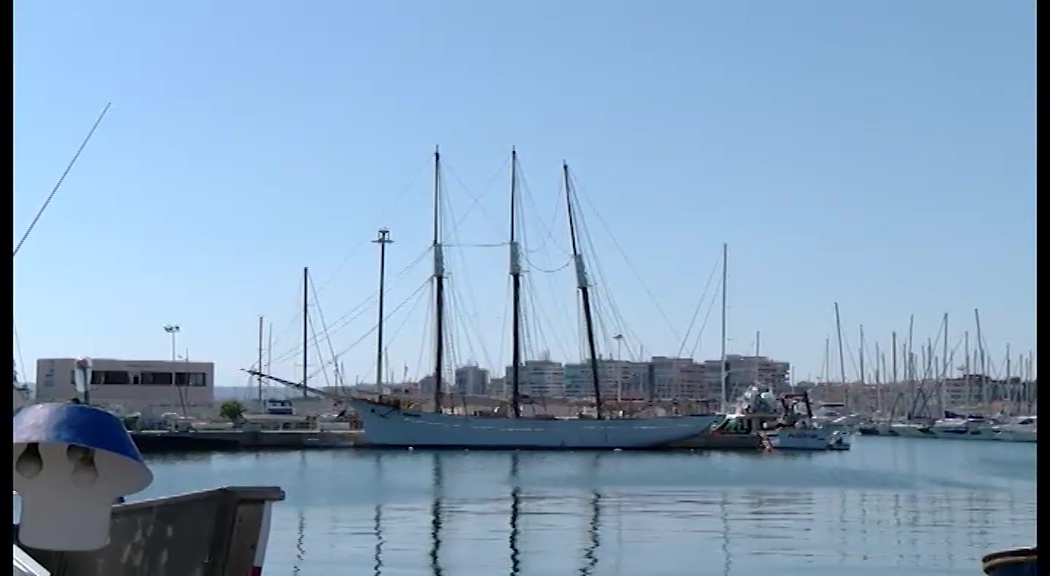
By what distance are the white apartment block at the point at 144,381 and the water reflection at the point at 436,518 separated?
111 feet

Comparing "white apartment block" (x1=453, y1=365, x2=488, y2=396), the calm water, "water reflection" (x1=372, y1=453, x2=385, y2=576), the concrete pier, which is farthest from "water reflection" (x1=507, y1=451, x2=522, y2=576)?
"white apartment block" (x1=453, y1=365, x2=488, y2=396)

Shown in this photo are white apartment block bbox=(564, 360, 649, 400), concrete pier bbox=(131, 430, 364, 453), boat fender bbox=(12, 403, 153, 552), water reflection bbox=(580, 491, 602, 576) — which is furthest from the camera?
white apartment block bbox=(564, 360, 649, 400)

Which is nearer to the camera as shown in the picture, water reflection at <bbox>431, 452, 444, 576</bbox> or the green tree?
water reflection at <bbox>431, 452, 444, 576</bbox>

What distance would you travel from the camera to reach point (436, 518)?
37656 mm

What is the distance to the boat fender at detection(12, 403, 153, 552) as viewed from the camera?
5664 mm

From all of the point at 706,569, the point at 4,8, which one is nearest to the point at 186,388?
the point at 706,569

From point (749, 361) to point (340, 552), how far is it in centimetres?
13195

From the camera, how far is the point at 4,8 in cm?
436

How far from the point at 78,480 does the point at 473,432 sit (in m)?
76.4

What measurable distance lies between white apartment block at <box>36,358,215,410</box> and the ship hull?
20257 mm

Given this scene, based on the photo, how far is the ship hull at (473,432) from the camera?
81.6 metres

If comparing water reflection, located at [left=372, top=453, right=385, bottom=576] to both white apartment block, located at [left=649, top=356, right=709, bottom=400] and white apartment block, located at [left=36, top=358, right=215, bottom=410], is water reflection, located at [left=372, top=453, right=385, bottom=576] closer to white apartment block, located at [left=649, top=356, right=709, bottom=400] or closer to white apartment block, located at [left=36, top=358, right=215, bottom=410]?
white apartment block, located at [left=36, top=358, right=215, bottom=410]

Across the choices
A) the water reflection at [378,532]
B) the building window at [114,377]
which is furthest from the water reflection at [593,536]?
the building window at [114,377]

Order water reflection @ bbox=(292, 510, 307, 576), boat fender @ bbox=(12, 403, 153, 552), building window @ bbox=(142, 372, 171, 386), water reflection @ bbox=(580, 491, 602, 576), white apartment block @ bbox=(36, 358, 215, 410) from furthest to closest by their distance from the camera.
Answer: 1. building window @ bbox=(142, 372, 171, 386)
2. white apartment block @ bbox=(36, 358, 215, 410)
3. water reflection @ bbox=(580, 491, 602, 576)
4. water reflection @ bbox=(292, 510, 307, 576)
5. boat fender @ bbox=(12, 403, 153, 552)
